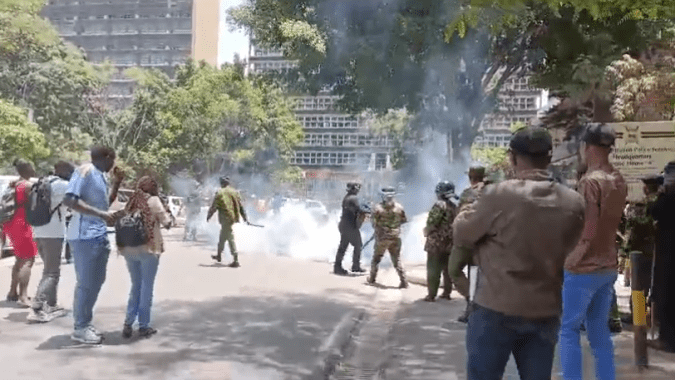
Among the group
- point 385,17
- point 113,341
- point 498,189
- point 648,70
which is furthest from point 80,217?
point 385,17

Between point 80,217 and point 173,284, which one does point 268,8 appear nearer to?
point 173,284

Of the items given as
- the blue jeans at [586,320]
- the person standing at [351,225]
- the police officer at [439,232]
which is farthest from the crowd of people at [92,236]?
the person standing at [351,225]

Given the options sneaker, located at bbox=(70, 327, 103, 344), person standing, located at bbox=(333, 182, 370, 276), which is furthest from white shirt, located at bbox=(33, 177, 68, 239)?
person standing, located at bbox=(333, 182, 370, 276)

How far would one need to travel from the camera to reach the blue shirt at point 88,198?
645 cm

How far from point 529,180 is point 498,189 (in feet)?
0.56

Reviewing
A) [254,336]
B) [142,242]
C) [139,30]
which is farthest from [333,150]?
[142,242]

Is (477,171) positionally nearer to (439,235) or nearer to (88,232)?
(439,235)

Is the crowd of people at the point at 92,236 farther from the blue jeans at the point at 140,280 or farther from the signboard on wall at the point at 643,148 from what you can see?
the signboard on wall at the point at 643,148

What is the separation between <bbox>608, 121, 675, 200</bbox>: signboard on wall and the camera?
840 cm

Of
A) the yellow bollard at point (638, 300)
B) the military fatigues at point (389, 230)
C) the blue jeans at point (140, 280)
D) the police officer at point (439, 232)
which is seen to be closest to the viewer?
the yellow bollard at point (638, 300)

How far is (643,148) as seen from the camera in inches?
335

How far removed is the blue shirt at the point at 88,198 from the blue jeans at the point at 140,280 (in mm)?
476

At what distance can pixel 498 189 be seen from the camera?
129 inches

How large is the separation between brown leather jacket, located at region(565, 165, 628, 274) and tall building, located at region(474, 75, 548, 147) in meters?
15.3
